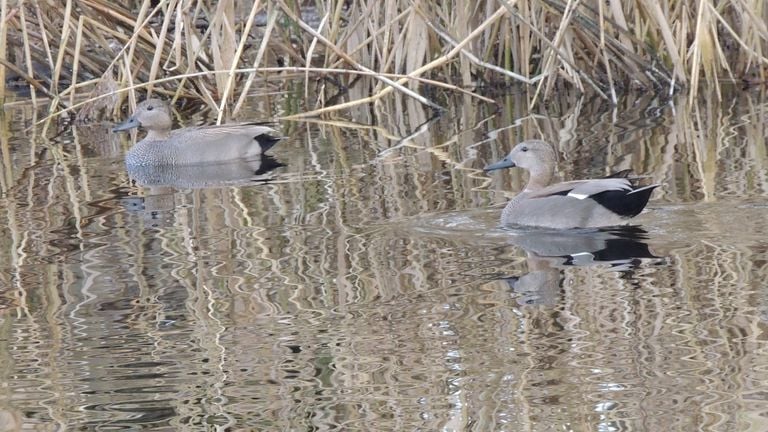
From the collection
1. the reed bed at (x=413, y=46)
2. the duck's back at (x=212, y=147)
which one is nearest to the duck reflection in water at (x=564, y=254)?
the reed bed at (x=413, y=46)

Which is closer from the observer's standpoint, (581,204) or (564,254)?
(564,254)

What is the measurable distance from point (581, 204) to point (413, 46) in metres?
4.53

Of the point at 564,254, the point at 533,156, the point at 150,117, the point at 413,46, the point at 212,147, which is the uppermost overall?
the point at 413,46

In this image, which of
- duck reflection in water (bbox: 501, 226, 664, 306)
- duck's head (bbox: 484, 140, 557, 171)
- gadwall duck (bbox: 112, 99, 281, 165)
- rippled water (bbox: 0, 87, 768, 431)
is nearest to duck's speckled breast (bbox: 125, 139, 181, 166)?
gadwall duck (bbox: 112, 99, 281, 165)

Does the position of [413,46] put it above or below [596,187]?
above

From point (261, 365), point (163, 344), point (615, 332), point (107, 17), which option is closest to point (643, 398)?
point (615, 332)

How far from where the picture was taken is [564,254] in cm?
630

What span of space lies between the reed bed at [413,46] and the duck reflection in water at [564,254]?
3.06m

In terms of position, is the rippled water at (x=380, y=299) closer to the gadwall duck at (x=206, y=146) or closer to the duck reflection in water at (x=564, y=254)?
the duck reflection in water at (x=564, y=254)

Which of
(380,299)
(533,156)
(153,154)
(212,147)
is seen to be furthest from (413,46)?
(380,299)

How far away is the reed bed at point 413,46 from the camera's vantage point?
1038 centimetres

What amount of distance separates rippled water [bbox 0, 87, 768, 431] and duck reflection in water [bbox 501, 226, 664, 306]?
2 centimetres

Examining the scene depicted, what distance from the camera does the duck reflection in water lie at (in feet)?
18.2

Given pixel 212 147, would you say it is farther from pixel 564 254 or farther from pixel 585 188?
pixel 564 254
